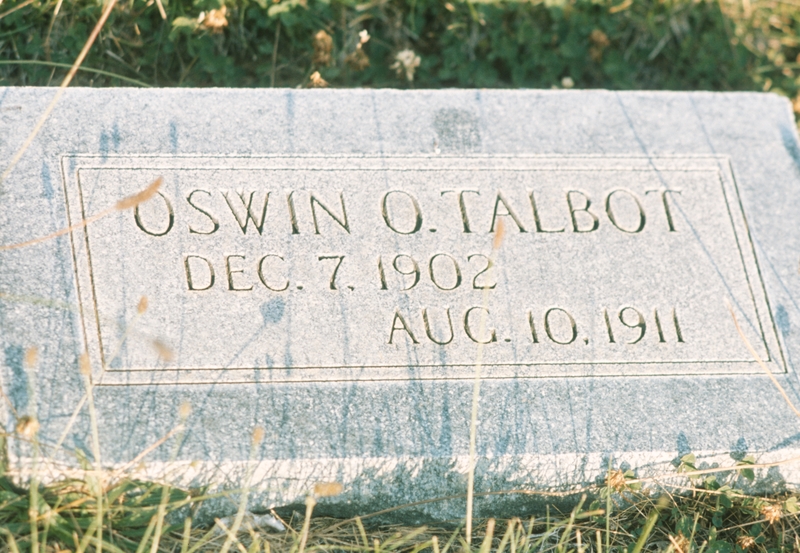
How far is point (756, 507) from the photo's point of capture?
7.52 ft

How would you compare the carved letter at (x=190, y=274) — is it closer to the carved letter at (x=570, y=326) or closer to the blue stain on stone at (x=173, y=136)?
the blue stain on stone at (x=173, y=136)

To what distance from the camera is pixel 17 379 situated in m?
2.07

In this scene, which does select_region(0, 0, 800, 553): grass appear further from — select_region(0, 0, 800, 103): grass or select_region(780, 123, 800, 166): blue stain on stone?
select_region(780, 123, 800, 166): blue stain on stone

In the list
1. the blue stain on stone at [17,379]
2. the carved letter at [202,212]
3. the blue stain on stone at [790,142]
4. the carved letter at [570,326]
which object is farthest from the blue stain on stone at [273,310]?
the blue stain on stone at [790,142]

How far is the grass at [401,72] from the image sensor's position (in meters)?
2.00

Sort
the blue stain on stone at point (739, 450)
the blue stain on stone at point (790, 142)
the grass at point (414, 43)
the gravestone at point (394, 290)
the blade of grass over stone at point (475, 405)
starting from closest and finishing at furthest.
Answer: the blade of grass over stone at point (475, 405) < the gravestone at point (394, 290) < the blue stain on stone at point (739, 450) < the blue stain on stone at point (790, 142) < the grass at point (414, 43)

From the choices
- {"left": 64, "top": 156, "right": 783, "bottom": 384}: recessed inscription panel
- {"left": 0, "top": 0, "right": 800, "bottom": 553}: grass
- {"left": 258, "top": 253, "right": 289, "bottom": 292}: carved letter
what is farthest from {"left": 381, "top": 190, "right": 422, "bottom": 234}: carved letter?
{"left": 0, "top": 0, "right": 800, "bottom": 553}: grass

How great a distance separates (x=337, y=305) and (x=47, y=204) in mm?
908

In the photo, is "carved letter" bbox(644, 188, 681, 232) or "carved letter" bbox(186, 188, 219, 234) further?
"carved letter" bbox(644, 188, 681, 232)

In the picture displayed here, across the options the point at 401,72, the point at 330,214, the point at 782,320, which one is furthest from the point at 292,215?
the point at 782,320

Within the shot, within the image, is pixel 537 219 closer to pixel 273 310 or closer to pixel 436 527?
pixel 273 310

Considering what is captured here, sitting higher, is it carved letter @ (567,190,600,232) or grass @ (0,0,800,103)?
grass @ (0,0,800,103)

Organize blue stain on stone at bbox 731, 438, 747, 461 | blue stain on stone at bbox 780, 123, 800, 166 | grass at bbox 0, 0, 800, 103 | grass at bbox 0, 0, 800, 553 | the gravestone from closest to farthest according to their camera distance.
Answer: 1. grass at bbox 0, 0, 800, 553
2. the gravestone
3. blue stain on stone at bbox 731, 438, 747, 461
4. blue stain on stone at bbox 780, 123, 800, 166
5. grass at bbox 0, 0, 800, 103

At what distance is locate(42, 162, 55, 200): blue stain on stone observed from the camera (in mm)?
2303
